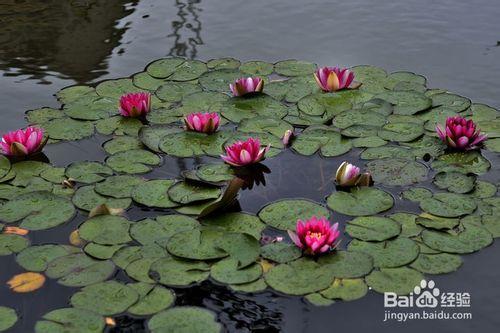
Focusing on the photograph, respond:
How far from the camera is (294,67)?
384 centimetres

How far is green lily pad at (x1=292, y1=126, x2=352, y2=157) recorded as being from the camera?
10.4 feet

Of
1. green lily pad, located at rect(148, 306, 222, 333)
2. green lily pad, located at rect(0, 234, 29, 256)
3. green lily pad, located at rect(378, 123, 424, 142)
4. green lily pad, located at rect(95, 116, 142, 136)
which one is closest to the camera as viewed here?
green lily pad, located at rect(148, 306, 222, 333)

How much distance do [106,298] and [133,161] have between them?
875 millimetres

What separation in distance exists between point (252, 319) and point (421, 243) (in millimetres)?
694

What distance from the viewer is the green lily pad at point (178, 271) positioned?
96.1 inches

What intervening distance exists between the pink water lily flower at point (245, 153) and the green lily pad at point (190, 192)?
184 mm

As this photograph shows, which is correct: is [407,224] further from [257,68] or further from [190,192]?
[257,68]

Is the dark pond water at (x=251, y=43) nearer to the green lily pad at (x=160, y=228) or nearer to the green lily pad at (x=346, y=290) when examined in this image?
the green lily pad at (x=160, y=228)

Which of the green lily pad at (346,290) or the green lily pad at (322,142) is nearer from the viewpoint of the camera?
the green lily pad at (346,290)

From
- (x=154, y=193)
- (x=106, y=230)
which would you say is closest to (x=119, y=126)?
(x=154, y=193)

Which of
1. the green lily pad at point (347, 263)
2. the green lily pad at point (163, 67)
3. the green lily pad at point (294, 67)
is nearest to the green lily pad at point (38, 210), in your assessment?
the green lily pad at point (347, 263)

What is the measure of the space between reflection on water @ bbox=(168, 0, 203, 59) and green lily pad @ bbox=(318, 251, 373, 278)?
188cm

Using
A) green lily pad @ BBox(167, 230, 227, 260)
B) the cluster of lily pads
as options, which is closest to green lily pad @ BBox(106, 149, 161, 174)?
the cluster of lily pads

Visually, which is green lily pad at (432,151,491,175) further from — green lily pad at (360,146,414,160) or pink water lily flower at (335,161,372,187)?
pink water lily flower at (335,161,372,187)
